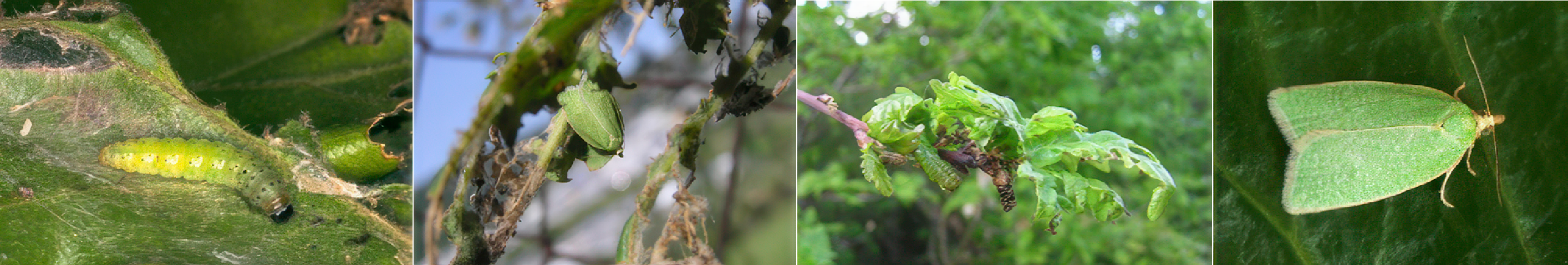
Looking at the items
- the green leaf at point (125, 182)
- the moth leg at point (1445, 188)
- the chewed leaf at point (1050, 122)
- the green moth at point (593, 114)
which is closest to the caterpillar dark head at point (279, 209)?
the green leaf at point (125, 182)

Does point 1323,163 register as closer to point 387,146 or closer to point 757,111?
point 757,111

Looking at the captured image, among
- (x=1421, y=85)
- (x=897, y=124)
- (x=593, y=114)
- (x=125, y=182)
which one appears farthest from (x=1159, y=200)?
(x=125, y=182)

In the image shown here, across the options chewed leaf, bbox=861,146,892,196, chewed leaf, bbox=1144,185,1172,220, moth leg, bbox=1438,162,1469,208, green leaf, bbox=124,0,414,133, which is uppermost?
green leaf, bbox=124,0,414,133

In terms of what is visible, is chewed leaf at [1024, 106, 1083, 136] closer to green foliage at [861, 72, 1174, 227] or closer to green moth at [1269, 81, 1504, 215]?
green foliage at [861, 72, 1174, 227]

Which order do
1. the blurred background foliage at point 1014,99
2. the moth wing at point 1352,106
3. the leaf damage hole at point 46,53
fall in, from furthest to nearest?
the blurred background foliage at point 1014,99 < the moth wing at point 1352,106 < the leaf damage hole at point 46,53

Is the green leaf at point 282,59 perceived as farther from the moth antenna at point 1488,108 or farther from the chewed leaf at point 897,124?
the moth antenna at point 1488,108

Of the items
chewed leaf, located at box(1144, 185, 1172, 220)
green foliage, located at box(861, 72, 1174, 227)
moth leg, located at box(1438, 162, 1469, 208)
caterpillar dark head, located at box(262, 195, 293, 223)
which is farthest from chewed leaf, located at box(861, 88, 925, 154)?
moth leg, located at box(1438, 162, 1469, 208)
